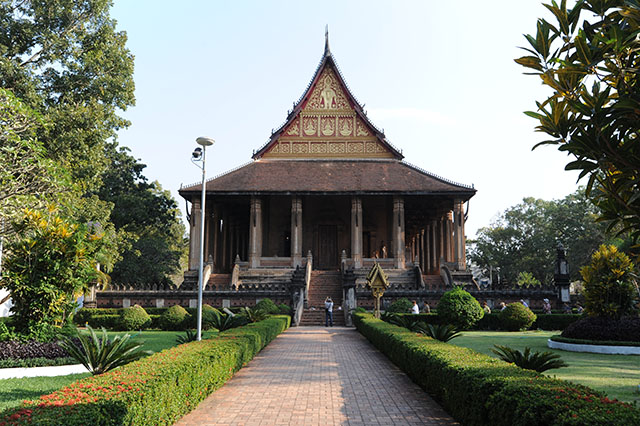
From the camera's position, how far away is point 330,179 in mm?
34219

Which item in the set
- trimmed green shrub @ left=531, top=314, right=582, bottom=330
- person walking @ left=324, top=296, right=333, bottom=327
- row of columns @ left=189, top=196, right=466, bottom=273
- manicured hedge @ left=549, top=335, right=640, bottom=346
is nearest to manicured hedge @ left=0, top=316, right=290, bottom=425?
manicured hedge @ left=549, top=335, right=640, bottom=346

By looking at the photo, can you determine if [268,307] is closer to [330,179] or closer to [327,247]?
[330,179]

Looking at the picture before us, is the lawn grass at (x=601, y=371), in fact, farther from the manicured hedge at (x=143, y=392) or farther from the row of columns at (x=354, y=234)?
the row of columns at (x=354, y=234)

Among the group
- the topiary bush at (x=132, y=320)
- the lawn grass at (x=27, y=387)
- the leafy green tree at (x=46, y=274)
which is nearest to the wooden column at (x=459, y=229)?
the topiary bush at (x=132, y=320)

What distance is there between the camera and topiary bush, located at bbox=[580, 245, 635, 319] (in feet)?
49.1

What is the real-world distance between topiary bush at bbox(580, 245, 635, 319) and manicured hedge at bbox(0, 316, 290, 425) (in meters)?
11.0

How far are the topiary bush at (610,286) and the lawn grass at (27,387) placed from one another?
539 inches

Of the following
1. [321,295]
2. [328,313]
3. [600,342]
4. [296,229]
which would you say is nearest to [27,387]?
[600,342]

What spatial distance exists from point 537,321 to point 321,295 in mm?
10912

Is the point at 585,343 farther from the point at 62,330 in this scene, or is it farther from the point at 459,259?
the point at 459,259

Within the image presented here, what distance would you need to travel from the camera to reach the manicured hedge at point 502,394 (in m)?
4.21

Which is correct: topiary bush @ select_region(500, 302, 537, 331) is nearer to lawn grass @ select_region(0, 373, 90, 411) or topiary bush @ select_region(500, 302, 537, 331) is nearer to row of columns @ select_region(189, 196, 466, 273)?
row of columns @ select_region(189, 196, 466, 273)

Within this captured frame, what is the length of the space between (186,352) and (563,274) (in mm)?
25478

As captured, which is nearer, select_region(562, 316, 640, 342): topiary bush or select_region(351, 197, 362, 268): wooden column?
select_region(562, 316, 640, 342): topiary bush
